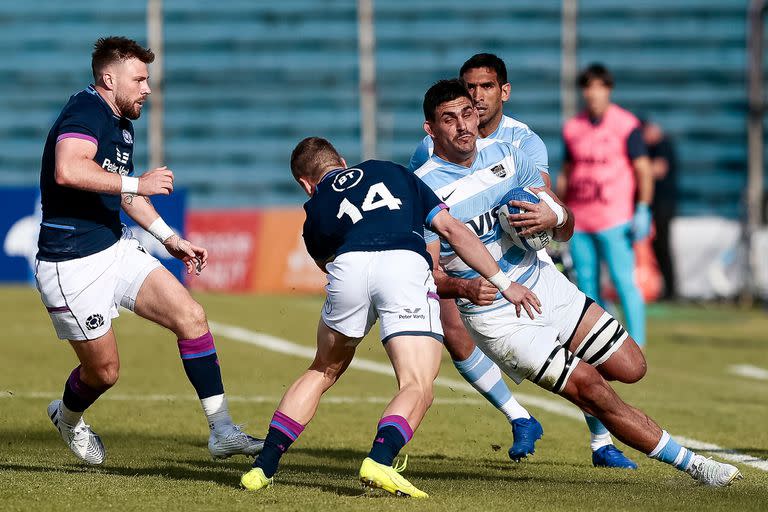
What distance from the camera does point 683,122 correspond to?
94.0 ft

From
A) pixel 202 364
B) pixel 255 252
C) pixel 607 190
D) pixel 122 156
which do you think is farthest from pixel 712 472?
pixel 255 252

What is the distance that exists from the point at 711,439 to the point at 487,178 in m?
2.82

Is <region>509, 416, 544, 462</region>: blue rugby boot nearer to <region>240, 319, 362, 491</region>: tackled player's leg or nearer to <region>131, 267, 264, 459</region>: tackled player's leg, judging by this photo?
<region>131, 267, 264, 459</region>: tackled player's leg

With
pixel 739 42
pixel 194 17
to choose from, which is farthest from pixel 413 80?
pixel 739 42

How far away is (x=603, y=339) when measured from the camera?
6570 mm

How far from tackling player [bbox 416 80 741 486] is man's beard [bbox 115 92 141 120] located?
1.44 m

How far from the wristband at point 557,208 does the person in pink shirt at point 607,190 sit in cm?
444

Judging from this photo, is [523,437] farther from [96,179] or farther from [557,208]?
[96,179]

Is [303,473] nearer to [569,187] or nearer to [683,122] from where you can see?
[569,187]

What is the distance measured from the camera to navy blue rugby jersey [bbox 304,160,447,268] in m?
5.85

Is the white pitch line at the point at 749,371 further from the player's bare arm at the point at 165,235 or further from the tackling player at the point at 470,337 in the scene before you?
the player's bare arm at the point at 165,235

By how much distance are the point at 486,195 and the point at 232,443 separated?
5.68 ft

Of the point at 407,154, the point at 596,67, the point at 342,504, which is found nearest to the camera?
the point at 342,504

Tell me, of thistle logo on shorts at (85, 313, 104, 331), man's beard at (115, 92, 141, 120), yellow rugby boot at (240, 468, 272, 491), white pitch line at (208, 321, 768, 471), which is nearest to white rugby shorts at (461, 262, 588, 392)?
yellow rugby boot at (240, 468, 272, 491)
